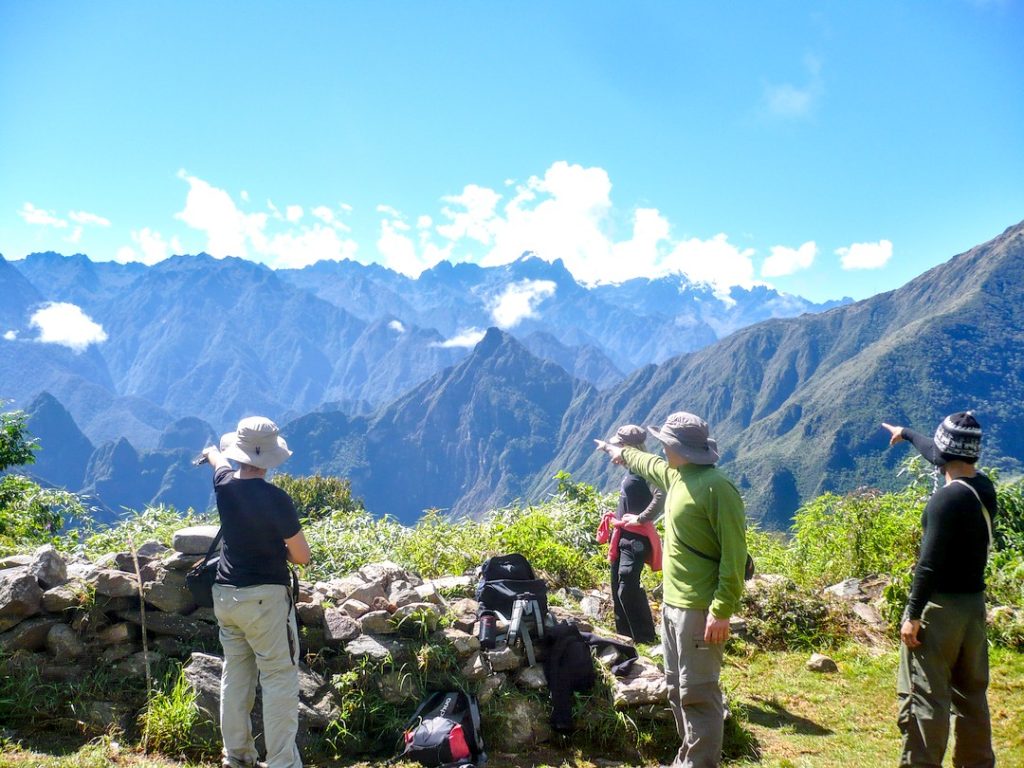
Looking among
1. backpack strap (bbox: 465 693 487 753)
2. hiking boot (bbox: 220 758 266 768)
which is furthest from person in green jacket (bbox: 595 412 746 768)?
hiking boot (bbox: 220 758 266 768)

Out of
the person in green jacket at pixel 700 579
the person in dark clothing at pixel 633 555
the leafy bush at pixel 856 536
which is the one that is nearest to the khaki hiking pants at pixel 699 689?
the person in green jacket at pixel 700 579

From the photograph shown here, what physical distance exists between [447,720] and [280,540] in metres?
1.97

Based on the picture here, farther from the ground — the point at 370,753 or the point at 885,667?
the point at 370,753

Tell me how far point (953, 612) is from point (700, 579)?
1515mm

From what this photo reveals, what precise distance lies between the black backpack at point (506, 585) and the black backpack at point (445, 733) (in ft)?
2.93

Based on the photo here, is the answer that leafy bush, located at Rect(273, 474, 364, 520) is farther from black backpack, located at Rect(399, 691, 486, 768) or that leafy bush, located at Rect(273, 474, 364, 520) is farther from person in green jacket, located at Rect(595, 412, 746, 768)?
person in green jacket, located at Rect(595, 412, 746, 768)

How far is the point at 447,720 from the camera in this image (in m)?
4.92

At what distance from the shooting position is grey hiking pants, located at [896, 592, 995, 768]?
3918mm

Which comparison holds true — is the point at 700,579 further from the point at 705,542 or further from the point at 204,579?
the point at 204,579

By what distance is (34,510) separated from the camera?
11578mm

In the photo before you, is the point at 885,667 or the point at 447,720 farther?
the point at 885,667

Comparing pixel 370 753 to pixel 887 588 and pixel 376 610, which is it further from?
pixel 887 588

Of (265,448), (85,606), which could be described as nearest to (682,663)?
(265,448)

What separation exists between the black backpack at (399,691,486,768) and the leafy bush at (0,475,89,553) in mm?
7545
